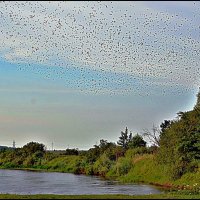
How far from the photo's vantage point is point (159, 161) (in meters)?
61.1

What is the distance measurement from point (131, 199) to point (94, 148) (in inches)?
3011

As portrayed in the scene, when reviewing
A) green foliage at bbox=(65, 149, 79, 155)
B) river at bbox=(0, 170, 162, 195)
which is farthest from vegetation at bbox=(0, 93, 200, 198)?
green foliage at bbox=(65, 149, 79, 155)

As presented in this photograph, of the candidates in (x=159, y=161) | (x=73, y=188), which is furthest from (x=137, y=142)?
(x=73, y=188)

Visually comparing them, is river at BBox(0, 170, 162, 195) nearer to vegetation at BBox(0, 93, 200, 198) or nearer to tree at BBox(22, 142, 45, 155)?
vegetation at BBox(0, 93, 200, 198)

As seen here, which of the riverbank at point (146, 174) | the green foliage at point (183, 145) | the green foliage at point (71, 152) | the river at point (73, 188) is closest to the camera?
the river at point (73, 188)

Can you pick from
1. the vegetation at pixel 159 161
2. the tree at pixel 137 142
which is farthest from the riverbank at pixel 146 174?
the tree at pixel 137 142

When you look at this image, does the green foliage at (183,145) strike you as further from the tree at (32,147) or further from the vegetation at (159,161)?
the tree at (32,147)

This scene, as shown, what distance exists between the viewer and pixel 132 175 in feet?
224

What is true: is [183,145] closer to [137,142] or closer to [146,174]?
[146,174]

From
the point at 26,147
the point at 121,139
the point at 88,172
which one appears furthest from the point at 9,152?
the point at 88,172

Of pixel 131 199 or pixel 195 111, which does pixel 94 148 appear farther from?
pixel 131 199

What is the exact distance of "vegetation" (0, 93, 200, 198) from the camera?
53.5 m

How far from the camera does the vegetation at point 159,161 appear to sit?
5350 cm

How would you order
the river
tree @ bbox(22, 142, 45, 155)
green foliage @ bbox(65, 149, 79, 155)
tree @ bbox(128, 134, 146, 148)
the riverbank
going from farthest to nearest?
green foliage @ bbox(65, 149, 79, 155) → tree @ bbox(22, 142, 45, 155) → tree @ bbox(128, 134, 146, 148) → the riverbank → the river
